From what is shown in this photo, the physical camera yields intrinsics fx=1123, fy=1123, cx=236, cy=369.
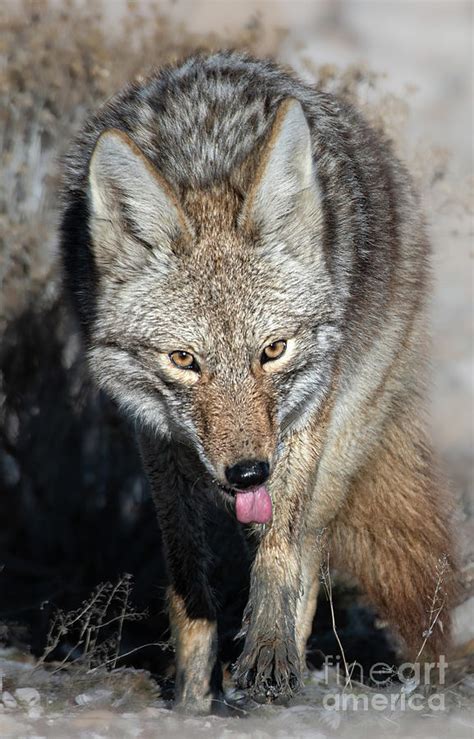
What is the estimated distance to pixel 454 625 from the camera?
585 cm

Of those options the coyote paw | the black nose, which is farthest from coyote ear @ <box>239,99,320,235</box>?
the coyote paw

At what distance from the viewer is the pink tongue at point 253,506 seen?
14.3 ft

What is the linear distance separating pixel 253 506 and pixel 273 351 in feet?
2.02

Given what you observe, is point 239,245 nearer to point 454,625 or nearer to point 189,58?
point 189,58

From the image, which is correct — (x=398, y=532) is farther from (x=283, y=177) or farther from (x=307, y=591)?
(x=283, y=177)

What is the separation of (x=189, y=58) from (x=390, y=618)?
291cm

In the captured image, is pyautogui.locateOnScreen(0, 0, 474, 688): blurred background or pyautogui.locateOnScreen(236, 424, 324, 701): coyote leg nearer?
pyautogui.locateOnScreen(236, 424, 324, 701): coyote leg

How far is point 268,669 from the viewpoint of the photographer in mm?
4613

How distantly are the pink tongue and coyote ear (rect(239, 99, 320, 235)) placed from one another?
1.03 meters

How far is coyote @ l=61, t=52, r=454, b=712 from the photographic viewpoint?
430 centimetres

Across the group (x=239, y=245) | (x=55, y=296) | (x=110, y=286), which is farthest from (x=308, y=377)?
(x=55, y=296)

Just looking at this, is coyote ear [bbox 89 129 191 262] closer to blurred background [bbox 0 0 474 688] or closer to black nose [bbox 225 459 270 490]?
black nose [bbox 225 459 270 490]

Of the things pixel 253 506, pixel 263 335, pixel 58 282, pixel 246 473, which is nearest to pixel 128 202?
pixel 263 335

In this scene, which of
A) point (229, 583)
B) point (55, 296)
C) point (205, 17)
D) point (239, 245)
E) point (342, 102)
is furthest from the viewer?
point (205, 17)
